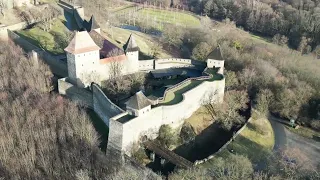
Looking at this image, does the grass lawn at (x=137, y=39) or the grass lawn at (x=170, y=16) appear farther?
the grass lawn at (x=170, y=16)

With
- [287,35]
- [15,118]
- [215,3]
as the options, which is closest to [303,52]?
[287,35]

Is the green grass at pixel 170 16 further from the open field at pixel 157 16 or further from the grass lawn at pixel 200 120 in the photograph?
the grass lawn at pixel 200 120

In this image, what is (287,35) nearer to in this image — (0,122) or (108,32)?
(108,32)

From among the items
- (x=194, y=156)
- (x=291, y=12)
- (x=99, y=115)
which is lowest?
(x=194, y=156)

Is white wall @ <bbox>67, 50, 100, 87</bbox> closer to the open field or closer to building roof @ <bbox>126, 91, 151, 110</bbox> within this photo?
building roof @ <bbox>126, 91, 151, 110</bbox>

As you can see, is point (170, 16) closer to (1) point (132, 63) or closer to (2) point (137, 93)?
(1) point (132, 63)

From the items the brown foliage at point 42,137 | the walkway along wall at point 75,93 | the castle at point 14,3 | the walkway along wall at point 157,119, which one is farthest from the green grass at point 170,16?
the brown foliage at point 42,137
